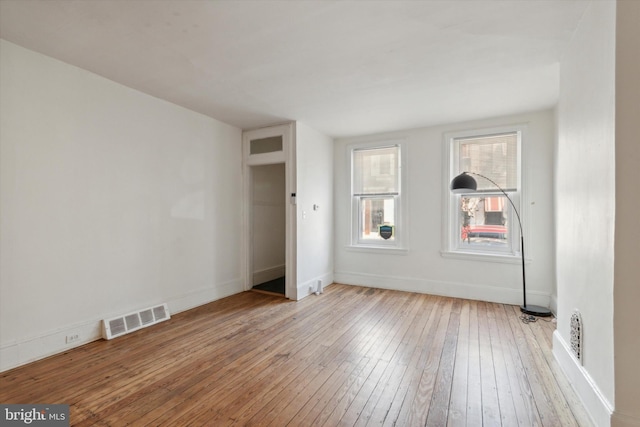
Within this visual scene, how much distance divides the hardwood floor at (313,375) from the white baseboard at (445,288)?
1.84 feet

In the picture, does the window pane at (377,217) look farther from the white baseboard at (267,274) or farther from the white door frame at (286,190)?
the white baseboard at (267,274)

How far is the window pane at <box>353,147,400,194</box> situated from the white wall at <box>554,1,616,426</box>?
8.54 ft

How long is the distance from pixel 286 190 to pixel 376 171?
1.66 m

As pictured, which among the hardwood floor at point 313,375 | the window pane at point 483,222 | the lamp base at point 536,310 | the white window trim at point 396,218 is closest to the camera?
the hardwood floor at point 313,375

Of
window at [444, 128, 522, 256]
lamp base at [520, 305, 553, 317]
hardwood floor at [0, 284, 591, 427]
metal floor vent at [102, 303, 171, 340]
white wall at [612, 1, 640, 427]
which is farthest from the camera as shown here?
window at [444, 128, 522, 256]

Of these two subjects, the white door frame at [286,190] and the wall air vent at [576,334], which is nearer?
the wall air vent at [576,334]

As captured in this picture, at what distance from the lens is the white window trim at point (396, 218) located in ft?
15.6

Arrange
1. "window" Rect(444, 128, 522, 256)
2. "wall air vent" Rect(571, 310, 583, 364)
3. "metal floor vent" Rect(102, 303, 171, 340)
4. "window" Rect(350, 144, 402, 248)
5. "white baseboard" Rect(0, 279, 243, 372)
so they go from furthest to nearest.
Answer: "window" Rect(350, 144, 402, 248)
"window" Rect(444, 128, 522, 256)
"metal floor vent" Rect(102, 303, 171, 340)
"white baseboard" Rect(0, 279, 243, 372)
"wall air vent" Rect(571, 310, 583, 364)

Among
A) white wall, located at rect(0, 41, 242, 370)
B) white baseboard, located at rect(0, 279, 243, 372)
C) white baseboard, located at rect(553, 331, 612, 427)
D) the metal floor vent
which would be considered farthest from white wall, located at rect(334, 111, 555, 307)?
white baseboard, located at rect(0, 279, 243, 372)

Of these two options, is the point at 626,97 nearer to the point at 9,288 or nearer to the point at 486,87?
the point at 486,87

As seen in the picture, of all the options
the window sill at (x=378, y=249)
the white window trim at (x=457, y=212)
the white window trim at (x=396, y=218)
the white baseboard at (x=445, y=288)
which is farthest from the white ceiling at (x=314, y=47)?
the white baseboard at (x=445, y=288)

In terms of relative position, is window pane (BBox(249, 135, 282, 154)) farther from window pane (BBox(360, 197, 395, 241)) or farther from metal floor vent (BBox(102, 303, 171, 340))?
metal floor vent (BBox(102, 303, 171, 340))

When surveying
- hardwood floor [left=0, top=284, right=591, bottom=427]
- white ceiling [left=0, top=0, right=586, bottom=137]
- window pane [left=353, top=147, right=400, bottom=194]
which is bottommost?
hardwood floor [left=0, top=284, right=591, bottom=427]

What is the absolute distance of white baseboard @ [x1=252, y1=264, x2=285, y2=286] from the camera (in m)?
5.07
